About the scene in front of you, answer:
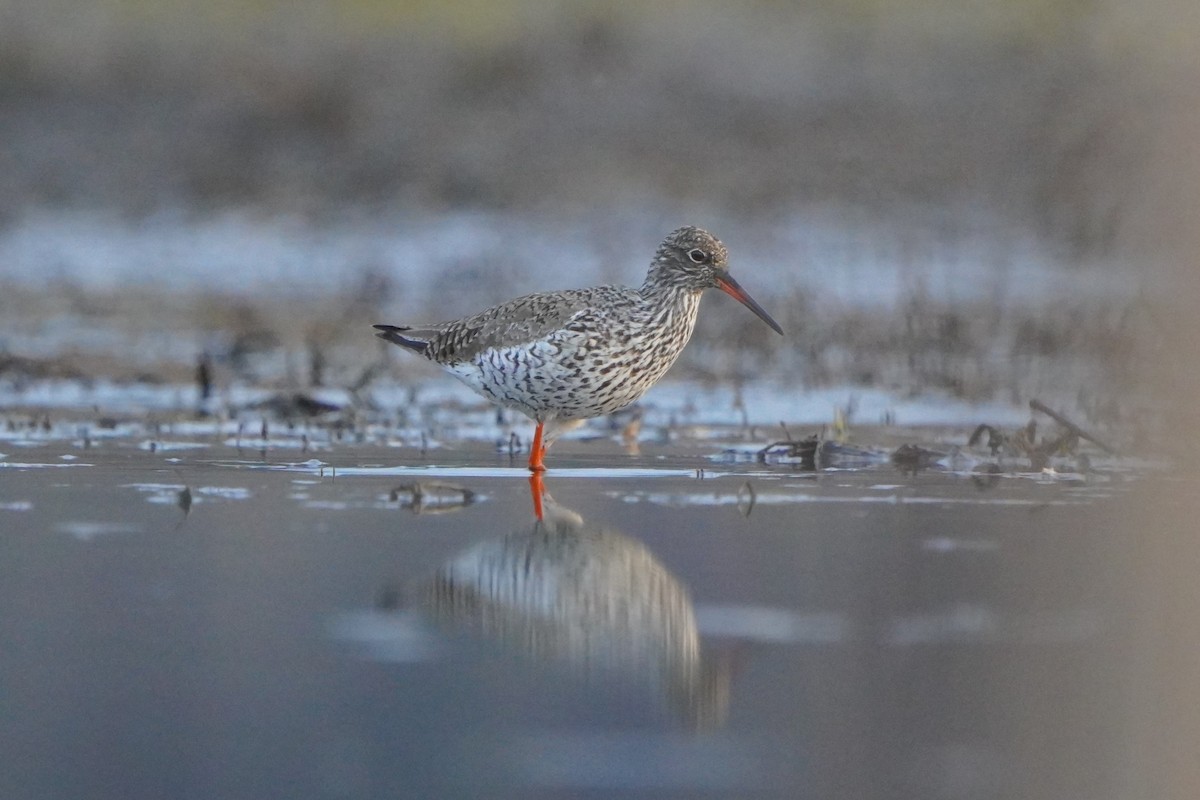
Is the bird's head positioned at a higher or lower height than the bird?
higher

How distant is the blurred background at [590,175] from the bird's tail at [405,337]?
60.1 inches

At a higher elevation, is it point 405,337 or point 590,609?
point 405,337

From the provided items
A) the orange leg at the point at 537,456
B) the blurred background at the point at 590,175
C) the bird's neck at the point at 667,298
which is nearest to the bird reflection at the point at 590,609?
the orange leg at the point at 537,456

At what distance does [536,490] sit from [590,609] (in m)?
1.94

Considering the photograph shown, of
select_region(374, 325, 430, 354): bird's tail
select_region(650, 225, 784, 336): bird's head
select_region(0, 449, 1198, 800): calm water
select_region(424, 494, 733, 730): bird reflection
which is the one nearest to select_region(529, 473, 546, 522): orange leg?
select_region(0, 449, 1198, 800): calm water

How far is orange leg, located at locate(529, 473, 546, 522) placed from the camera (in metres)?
6.64

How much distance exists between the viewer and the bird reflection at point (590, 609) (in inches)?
179

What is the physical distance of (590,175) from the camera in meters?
14.9

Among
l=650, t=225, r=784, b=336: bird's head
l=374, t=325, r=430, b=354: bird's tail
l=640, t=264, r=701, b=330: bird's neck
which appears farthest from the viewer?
l=374, t=325, r=430, b=354: bird's tail

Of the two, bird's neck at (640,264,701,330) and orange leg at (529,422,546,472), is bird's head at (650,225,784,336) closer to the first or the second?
bird's neck at (640,264,701,330)

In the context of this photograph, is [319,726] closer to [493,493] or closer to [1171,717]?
[1171,717]

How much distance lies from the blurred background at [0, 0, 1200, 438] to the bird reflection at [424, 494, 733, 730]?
439cm

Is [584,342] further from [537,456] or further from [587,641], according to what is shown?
[587,641]

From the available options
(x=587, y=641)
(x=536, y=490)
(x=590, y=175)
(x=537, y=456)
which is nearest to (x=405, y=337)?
(x=537, y=456)
